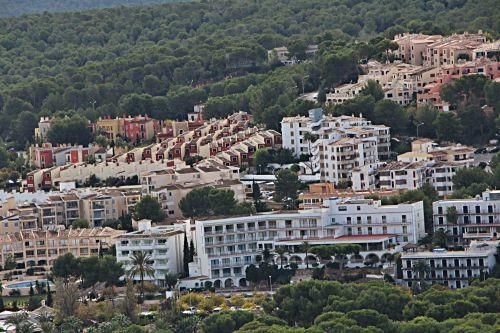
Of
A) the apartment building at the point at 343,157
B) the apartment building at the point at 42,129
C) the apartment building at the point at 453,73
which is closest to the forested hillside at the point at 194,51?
the apartment building at the point at 42,129

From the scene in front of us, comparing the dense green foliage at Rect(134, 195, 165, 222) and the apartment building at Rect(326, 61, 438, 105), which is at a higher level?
the apartment building at Rect(326, 61, 438, 105)

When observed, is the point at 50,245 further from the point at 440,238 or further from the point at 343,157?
the point at 440,238

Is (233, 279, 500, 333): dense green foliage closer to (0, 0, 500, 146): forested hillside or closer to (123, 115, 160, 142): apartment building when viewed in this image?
(0, 0, 500, 146): forested hillside

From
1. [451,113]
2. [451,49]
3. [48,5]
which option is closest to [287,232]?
[451,113]

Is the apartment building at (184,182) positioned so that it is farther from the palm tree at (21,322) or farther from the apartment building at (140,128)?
the palm tree at (21,322)

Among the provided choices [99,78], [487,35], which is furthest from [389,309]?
[99,78]

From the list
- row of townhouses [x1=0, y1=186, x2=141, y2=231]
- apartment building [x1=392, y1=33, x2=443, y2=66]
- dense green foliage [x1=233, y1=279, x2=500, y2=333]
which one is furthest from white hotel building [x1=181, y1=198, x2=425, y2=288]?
apartment building [x1=392, y1=33, x2=443, y2=66]

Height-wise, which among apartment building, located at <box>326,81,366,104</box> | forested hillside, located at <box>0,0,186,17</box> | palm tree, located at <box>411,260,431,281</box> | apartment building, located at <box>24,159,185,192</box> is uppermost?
forested hillside, located at <box>0,0,186,17</box>
